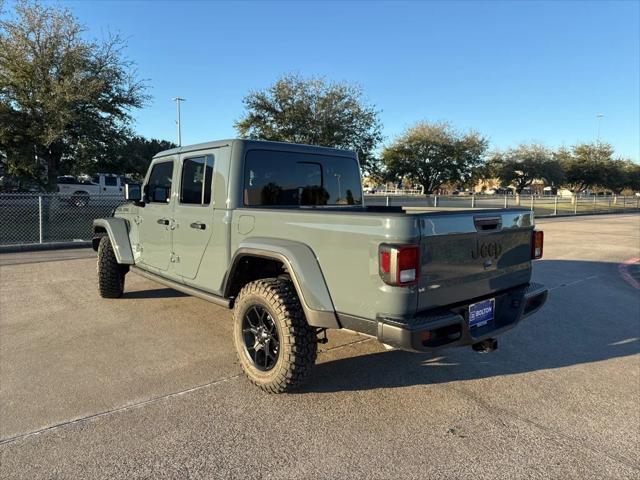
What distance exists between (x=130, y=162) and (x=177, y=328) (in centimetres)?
1466

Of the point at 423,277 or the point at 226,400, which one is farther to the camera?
the point at 226,400

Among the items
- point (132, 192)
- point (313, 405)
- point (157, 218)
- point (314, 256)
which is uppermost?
point (132, 192)

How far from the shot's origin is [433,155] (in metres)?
35.8

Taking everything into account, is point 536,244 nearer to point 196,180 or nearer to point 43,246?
point 196,180

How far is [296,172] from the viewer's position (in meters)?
4.59

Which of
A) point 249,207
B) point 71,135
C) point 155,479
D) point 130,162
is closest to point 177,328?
point 249,207

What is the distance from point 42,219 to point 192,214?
895 centimetres

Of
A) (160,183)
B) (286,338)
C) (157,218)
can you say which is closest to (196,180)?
(157,218)

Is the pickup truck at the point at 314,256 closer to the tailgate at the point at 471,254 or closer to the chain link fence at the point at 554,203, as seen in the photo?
the tailgate at the point at 471,254

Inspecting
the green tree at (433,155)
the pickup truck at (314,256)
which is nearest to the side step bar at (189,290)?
the pickup truck at (314,256)

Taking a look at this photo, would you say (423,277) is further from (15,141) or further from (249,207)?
(15,141)

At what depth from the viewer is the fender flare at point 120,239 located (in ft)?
18.6

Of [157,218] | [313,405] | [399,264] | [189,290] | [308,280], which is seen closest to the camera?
[399,264]

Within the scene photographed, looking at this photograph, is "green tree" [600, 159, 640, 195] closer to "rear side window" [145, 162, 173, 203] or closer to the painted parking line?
the painted parking line
